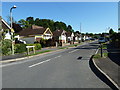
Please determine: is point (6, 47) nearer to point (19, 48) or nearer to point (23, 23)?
point (19, 48)

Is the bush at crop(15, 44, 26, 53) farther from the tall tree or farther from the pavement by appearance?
the tall tree

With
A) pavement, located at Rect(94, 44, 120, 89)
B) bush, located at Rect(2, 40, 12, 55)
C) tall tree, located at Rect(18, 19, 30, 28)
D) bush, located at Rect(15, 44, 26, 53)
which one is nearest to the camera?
pavement, located at Rect(94, 44, 120, 89)

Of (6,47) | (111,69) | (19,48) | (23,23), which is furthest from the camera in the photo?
(23,23)

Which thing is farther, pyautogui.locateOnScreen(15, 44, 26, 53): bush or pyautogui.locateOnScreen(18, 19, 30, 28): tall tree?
pyautogui.locateOnScreen(18, 19, 30, 28): tall tree

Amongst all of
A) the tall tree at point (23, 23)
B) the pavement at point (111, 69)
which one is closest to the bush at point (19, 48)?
the pavement at point (111, 69)

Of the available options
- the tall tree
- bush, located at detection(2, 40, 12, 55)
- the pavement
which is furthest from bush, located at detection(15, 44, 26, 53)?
the tall tree

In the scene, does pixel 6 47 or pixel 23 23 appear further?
pixel 23 23

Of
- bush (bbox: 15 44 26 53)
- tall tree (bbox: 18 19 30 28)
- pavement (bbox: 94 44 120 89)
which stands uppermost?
tall tree (bbox: 18 19 30 28)

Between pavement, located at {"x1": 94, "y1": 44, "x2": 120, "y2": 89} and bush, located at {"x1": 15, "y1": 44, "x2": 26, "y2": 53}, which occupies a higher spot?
bush, located at {"x1": 15, "y1": 44, "x2": 26, "y2": 53}

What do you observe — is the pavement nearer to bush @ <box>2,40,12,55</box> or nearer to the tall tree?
bush @ <box>2,40,12,55</box>

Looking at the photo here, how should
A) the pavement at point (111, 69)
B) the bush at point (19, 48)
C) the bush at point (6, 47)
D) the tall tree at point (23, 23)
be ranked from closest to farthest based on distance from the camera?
the pavement at point (111, 69) → the bush at point (6, 47) → the bush at point (19, 48) → the tall tree at point (23, 23)

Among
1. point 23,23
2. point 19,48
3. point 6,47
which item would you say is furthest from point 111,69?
point 23,23

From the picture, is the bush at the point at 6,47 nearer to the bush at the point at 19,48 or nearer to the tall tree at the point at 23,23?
the bush at the point at 19,48

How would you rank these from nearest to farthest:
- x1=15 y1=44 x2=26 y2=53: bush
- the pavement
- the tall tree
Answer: the pavement, x1=15 y1=44 x2=26 y2=53: bush, the tall tree
